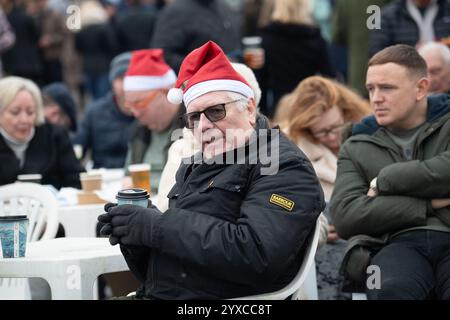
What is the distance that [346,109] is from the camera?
5816 mm

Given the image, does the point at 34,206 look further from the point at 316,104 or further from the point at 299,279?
the point at 299,279

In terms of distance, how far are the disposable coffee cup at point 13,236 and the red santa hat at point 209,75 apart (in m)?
0.95

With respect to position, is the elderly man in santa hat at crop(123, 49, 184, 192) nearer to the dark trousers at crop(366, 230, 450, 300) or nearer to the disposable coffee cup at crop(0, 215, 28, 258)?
the disposable coffee cup at crop(0, 215, 28, 258)

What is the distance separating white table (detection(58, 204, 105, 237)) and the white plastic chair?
0.53 feet

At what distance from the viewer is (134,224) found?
367 centimetres

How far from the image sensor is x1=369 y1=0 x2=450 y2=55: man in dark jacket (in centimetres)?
758

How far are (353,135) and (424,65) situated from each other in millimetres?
Answer: 517

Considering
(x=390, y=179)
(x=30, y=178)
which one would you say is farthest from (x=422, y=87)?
(x=30, y=178)

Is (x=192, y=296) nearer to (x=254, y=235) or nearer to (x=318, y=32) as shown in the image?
(x=254, y=235)

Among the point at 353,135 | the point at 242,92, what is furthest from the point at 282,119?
the point at 242,92

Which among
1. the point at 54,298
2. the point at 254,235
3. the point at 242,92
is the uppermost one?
the point at 242,92

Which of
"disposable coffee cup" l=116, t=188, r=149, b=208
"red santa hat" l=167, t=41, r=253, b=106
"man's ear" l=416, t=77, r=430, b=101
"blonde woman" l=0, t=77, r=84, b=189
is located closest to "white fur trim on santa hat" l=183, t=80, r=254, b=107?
"red santa hat" l=167, t=41, r=253, b=106

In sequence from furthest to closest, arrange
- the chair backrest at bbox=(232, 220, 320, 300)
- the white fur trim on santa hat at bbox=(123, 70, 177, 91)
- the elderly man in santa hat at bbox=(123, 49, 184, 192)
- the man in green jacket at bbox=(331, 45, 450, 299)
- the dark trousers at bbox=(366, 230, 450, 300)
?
the white fur trim on santa hat at bbox=(123, 70, 177, 91) < the elderly man in santa hat at bbox=(123, 49, 184, 192) < the man in green jacket at bbox=(331, 45, 450, 299) < the dark trousers at bbox=(366, 230, 450, 300) < the chair backrest at bbox=(232, 220, 320, 300)

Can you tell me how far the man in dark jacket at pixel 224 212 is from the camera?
3.57 metres
